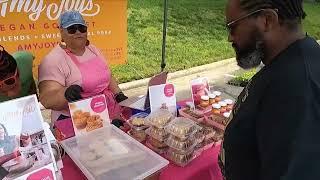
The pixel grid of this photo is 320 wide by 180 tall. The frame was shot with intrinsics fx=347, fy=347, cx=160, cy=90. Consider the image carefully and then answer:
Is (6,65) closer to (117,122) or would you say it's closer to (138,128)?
(117,122)

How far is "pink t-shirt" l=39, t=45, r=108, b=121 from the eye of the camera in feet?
7.51

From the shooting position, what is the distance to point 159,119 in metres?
1.91

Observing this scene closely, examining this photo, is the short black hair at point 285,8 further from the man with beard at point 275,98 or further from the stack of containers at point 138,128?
the stack of containers at point 138,128

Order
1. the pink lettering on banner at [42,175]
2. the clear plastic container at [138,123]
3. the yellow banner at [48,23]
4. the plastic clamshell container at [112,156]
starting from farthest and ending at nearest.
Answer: the yellow banner at [48,23]
the clear plastic container at [138,123]
the plastic clamshell container at [112,156]
the pink lettering on banner at [42,175]

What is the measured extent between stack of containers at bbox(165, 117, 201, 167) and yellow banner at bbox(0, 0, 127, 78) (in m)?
2.00

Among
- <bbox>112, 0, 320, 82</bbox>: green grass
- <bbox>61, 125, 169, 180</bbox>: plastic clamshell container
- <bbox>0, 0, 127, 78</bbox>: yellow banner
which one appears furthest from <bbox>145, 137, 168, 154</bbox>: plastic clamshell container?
<bbox>112, 0, 320, 82</bbox>: green grass

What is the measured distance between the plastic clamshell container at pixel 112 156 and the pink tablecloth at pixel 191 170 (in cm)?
6

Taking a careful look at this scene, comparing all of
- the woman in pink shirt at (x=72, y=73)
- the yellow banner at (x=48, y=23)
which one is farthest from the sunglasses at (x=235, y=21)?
the yellow banner at (x=48, y=23)

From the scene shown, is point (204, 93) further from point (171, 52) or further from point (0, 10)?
point (171, 52)

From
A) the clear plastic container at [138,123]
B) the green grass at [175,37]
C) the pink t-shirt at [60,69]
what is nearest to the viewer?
the clear plastic container at [138,123]

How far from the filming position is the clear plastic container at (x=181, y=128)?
178 cm

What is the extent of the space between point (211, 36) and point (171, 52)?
1631 mm

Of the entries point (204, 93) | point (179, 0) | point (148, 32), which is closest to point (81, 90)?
point (204, 93)

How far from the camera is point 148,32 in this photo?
7.23 metres
